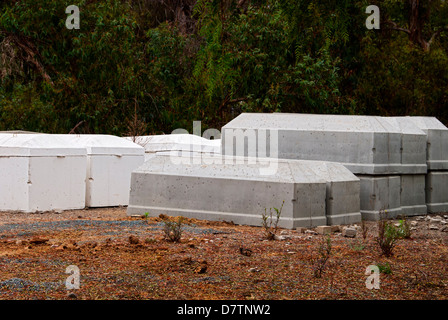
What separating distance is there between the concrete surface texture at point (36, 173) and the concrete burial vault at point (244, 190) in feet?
5.65

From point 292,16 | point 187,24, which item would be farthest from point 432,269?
point 187,24

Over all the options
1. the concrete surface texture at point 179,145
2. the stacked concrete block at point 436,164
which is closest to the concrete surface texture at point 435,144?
the stacked concrete block at point 436,164

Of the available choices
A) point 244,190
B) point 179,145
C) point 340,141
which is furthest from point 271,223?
point 179,145

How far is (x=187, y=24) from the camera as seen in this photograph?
2881cm

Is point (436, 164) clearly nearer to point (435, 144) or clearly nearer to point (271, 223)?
point (435, 144)

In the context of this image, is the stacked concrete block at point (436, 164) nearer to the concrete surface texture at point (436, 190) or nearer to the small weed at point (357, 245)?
the concrete surface texture at point (436, 190)

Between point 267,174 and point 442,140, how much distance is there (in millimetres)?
4407

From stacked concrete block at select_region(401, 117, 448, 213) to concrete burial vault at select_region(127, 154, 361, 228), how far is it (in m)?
2.51

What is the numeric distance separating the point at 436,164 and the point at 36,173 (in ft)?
24.1

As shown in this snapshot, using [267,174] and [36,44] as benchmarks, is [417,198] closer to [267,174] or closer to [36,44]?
[267,174]

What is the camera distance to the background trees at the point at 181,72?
22062 mm

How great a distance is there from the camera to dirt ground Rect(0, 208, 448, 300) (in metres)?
6.16

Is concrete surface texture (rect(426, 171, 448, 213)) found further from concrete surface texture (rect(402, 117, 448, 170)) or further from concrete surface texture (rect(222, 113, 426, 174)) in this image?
concrete surface texture (rect(222, 113, 426, 174))

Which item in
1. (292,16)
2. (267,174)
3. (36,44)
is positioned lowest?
(267,174)
